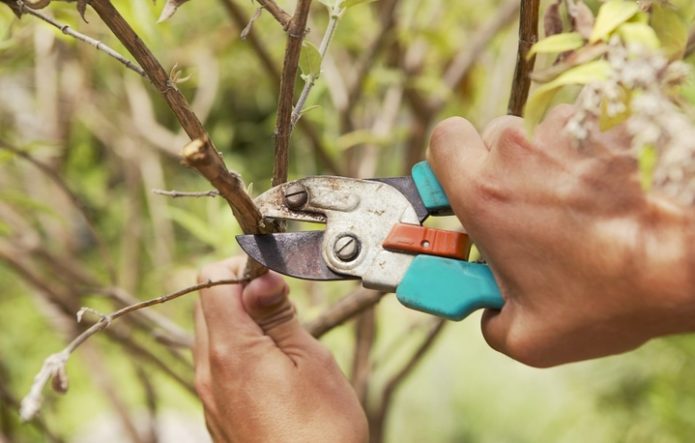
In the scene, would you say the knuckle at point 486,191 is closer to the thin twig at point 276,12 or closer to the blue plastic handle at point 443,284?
the blue plastic handle at point 443,284

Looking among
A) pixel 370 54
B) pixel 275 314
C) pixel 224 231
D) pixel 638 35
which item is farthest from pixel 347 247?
pixel 370 54

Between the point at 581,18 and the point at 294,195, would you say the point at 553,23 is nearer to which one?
the point at 581,18

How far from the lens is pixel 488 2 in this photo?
6.29 ft

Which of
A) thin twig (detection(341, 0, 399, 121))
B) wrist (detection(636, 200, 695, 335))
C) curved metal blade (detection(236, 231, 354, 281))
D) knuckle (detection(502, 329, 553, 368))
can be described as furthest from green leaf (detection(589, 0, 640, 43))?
thin twig (detection(341, 0, 399, 121))

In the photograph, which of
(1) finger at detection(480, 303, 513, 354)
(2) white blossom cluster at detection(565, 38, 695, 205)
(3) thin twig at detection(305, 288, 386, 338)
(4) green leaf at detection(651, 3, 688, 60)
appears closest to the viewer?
(2) white blossom cluster at detection(565, 38, 695, 205)

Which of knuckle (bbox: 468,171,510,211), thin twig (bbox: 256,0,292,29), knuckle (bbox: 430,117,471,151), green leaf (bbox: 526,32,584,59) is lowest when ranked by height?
knuckle (bbox: 468,171,510,211)

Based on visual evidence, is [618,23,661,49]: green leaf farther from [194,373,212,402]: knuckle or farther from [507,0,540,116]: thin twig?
[194,373,212,402]: knuckle

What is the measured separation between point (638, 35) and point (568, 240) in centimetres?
16

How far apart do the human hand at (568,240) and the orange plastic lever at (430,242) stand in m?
0.06

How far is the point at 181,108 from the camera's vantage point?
590 millimetres

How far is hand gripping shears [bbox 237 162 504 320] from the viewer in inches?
26.6

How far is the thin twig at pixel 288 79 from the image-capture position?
22.8 inches

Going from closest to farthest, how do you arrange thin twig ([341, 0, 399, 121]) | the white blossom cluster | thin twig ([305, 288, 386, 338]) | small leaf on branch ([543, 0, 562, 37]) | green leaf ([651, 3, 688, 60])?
the white blossom cluster
green leaf ([651, 3, 688, 60])
small leaf on branch ([543, 0, 562, 37])
thin twig ([305, 288, 386, 338])
thin twig ([341, 0, 399, 121])

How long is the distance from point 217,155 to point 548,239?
0.24m
